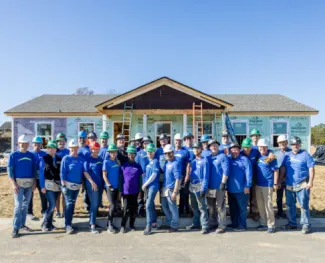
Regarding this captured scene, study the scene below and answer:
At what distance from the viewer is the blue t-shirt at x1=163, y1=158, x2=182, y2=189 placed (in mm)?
5371

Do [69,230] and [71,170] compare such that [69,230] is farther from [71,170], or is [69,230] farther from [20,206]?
[71,170]

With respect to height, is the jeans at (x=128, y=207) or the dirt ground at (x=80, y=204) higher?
the jeans at (x=128, y=207)

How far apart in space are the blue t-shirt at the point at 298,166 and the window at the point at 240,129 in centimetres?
1107

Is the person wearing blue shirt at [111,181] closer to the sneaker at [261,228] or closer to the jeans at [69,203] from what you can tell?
the jeans at [69,203]

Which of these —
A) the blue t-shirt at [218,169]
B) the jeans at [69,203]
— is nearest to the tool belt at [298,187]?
the blue t-shirt at [218,169]

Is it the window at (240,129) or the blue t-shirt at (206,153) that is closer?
the blue t-shirt at (206,153)

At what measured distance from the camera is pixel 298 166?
549 centimetres

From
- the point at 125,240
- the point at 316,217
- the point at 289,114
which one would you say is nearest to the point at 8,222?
the point at 125,240

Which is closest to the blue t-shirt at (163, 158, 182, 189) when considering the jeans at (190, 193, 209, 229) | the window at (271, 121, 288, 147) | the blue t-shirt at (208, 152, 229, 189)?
the jeans at (190, 193, 209, 229)

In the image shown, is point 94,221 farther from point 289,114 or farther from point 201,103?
point 289,114

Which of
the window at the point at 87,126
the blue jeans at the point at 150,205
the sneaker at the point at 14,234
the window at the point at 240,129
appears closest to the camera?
the sneaker at the point at 14,234

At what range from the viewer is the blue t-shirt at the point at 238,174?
5.50 m

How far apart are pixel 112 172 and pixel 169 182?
1179 millimetres

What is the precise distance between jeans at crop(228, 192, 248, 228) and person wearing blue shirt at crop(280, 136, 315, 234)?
0.92 metres
